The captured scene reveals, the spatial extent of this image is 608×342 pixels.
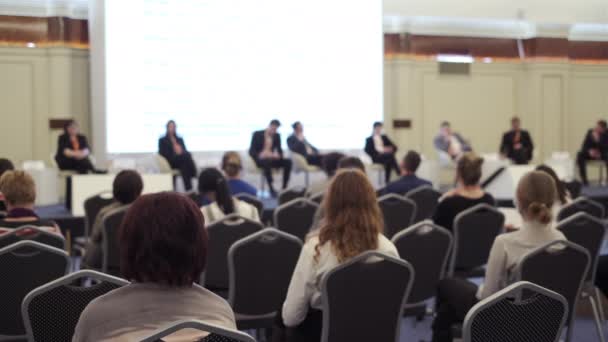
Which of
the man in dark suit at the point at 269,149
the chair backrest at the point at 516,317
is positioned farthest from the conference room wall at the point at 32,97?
the chair backrest at the point at 516,317

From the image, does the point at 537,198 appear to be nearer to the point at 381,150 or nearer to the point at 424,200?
the point at 424,200

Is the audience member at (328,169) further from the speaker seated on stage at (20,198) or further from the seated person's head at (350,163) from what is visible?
the speaker seated on stage at (20,198)

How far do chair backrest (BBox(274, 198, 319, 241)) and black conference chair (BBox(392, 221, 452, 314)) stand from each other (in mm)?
1448

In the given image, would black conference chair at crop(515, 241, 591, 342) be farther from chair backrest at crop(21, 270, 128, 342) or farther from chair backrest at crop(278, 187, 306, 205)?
chair backrest at crop(278, 187, 306, 205)

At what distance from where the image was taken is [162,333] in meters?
1.79

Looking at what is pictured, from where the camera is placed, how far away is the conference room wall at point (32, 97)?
37.5ft

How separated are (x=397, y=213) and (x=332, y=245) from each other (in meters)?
2.66

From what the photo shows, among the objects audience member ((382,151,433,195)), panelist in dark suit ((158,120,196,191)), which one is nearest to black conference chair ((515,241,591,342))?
audience member ((382,151,433,195))

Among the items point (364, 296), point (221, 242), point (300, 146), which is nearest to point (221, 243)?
point (221, 242)

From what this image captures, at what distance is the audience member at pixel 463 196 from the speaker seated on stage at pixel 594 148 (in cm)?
898

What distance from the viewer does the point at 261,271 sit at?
13.2 ft

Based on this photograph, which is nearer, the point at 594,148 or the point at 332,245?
the point at 332,245

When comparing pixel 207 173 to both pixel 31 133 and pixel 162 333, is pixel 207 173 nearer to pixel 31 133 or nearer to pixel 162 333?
pixel 162 333

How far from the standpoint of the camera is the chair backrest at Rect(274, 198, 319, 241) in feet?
18.4
